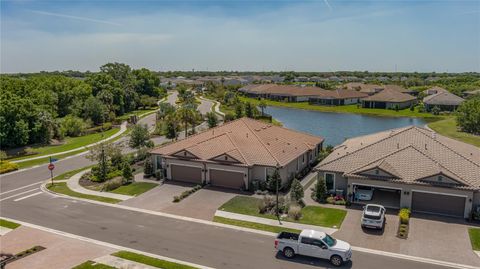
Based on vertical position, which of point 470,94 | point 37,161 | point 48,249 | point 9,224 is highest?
point 470,94

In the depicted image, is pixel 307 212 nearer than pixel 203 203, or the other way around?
pixel 307 212


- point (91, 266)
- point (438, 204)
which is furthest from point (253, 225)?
point (438, 204)

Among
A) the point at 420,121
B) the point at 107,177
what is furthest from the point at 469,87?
the point at 107,177

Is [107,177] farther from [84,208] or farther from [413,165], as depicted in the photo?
[413,165]

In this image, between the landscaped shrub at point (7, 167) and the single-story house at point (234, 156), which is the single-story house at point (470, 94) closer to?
the single-story house at point (234, 156)

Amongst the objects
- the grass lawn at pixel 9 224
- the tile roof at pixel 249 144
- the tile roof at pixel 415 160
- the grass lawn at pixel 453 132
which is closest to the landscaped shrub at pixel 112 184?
the tile roof at pixel 249 144

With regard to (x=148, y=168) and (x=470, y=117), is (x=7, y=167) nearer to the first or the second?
(x=148, y=168)
